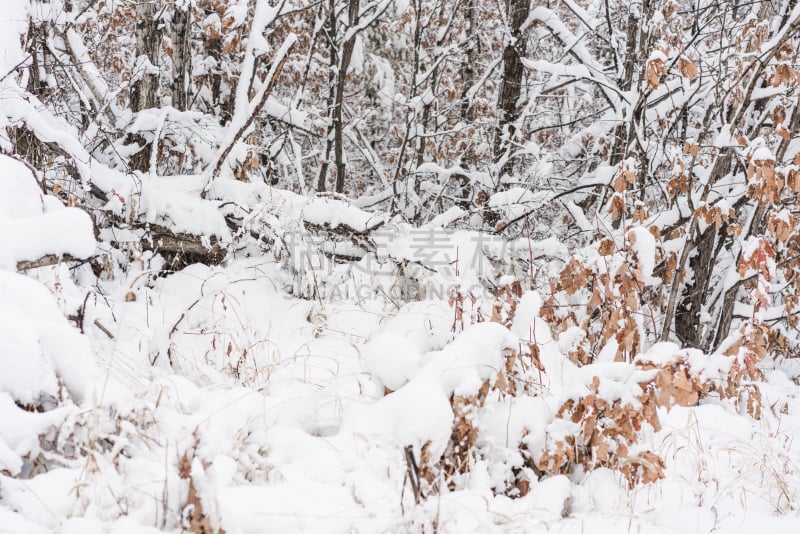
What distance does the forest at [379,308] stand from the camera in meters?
1.81

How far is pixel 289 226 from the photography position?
4.34 metres

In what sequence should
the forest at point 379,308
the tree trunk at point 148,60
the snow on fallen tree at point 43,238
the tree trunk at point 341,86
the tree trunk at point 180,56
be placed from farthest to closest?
1. the tree trunk at point 341,86
2. the tree trunk at point 180,56
3. the tree trunk at point 148,60
4. the snow on fallen tree at point 43,238
5. the forest at point 379,308

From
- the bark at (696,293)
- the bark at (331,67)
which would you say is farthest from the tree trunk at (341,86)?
the bark at (696,293)

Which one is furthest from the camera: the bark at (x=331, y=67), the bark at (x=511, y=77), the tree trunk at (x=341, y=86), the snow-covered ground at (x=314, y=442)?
the bark at (x=331, y=67)

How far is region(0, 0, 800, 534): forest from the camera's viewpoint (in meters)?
1.81

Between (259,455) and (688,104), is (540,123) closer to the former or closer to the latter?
(688,104)

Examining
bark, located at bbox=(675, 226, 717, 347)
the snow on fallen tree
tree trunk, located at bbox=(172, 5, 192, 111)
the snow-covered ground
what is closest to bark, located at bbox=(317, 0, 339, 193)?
tree trunk, located at bbox=(172, 5, 192, 111)

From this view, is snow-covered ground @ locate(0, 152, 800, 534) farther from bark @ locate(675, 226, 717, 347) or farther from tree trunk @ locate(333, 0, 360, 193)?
tree trunk @ locate(333, 0, 360, 193)

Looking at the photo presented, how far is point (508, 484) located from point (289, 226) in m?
2.77

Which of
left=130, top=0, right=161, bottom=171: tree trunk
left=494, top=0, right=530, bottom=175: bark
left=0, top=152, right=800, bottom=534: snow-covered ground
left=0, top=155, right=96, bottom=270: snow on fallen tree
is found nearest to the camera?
left=0, top=152, right=800, bottom=534: snow-covered ground

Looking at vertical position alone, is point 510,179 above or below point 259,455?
above

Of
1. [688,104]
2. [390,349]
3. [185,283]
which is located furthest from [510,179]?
[390,349]

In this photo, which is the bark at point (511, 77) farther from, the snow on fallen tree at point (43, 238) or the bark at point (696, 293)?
the snow on fallen tree at point (43, 238)

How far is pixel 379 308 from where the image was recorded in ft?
15.1
